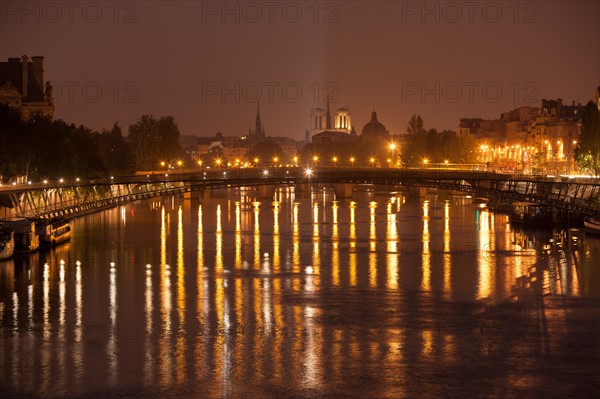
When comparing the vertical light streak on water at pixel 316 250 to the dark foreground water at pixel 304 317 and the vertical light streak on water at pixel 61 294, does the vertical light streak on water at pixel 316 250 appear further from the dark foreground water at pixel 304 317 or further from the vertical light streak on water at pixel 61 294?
the vertical light streak on water at pixel 61 294

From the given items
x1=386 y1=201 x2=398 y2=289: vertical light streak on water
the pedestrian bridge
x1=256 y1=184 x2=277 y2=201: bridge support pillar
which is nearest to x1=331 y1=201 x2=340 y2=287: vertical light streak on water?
x1=386 y1=201 x2=398 y2=289: vertical light streak on water

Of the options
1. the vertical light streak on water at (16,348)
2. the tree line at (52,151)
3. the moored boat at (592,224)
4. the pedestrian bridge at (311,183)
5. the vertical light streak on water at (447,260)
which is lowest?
the vertical light streak on water at (16,348)

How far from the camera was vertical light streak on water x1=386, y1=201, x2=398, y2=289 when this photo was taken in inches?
2338

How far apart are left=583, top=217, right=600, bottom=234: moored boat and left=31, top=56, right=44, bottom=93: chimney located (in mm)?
55862

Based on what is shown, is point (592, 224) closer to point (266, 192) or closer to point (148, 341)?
point (148, 341)

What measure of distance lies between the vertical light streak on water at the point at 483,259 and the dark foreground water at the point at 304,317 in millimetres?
223

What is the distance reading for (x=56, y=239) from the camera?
245 feet

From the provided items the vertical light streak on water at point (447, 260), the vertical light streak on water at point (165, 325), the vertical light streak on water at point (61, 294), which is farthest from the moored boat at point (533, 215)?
the vertical light streak on water at point (61, 294)

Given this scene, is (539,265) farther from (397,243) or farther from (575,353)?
(575,353)

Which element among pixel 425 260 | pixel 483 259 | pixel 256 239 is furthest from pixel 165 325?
pixel 256 239

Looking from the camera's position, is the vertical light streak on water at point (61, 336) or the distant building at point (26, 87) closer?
the vertical light streak on water at point (61, 336)

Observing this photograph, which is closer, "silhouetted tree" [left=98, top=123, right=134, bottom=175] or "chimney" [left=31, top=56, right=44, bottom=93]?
"chimney" [left=31, top=56, right=44, bottom=93]

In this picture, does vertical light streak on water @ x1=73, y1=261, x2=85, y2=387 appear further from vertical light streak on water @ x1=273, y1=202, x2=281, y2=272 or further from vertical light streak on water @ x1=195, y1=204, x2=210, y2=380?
vertical light streak on water @ x1=273, y1=202, x2=281, y2=272

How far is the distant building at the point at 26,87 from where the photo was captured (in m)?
104
